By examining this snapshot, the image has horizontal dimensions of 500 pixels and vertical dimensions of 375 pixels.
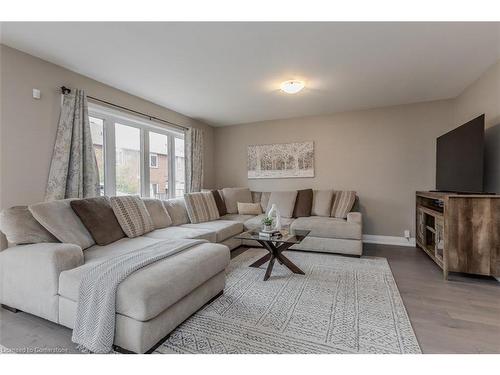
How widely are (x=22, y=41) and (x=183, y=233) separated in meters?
2.29

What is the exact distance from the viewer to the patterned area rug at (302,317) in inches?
59.8

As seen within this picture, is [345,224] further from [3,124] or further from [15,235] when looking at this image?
[3,124]

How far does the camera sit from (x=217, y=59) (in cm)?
240

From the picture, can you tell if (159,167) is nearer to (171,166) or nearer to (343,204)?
(171,166)

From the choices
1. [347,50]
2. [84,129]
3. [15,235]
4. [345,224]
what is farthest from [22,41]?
[345,224]

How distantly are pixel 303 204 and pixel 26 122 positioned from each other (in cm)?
365

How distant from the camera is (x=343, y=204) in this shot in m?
3.99

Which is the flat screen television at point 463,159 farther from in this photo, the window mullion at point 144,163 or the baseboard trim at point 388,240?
the window mullion at point 144,163

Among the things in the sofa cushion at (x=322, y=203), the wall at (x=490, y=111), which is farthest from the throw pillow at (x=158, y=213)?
the wall at (x=490, y=111)

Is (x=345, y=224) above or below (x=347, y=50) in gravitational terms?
below

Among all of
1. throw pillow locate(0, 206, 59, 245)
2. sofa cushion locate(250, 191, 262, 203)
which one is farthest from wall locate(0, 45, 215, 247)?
sofa cushion locate(250, 191, 262, 203)

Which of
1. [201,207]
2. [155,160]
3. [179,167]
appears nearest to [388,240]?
[201,207]

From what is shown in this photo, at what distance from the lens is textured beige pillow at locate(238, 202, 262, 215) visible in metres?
4.45
